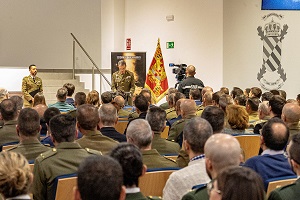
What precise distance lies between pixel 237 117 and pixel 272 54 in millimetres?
7229

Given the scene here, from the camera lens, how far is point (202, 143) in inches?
147

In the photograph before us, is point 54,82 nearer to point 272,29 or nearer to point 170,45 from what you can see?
point 170,45

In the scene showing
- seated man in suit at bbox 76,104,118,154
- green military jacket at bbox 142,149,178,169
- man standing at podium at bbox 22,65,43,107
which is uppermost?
man standing at podium at bbox 22,65,43,107

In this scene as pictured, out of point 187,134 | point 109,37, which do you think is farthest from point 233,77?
point 187,134

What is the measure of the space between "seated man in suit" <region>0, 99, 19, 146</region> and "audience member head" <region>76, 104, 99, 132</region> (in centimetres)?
92

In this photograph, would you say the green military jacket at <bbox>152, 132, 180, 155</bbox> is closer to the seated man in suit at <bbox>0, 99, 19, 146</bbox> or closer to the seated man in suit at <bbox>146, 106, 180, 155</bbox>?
the seated man in suit at <bbox>146, 106, 180, 155</bbox>

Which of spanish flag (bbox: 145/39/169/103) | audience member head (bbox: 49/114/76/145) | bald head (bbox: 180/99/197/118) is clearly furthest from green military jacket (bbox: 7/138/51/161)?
spanish flag (bbox: 145/39/169/103)

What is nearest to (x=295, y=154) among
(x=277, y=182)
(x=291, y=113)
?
(x=277, y=182)

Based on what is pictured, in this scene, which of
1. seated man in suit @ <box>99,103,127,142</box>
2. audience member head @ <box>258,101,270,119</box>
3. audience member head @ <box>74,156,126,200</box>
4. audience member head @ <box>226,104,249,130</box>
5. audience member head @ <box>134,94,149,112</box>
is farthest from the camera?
audience member head @ <box>134,94,149,112</box>

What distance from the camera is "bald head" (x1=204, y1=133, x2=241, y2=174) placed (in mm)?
2896

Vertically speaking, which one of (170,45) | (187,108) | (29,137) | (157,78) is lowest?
(29,137)

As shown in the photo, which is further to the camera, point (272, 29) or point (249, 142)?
point (272, 29)

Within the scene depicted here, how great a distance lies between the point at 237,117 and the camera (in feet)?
18.8

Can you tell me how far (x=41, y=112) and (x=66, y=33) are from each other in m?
10.5
